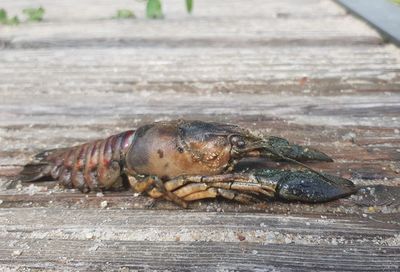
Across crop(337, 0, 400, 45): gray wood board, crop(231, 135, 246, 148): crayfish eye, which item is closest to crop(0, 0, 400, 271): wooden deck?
crop(337, 0, 400, 45): gray wood board

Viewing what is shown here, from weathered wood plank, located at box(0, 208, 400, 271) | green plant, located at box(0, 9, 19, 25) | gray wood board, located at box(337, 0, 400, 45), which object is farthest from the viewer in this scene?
green plant, located at box(0, 9, 19, 25)

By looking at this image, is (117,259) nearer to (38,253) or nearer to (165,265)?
(165,265)

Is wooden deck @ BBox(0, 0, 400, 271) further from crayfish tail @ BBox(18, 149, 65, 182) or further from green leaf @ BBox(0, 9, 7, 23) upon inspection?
green leaf @ BBox(0, 9, 7, 23)

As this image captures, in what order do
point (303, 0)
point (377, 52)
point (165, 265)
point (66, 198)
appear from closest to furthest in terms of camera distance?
point (165, 265) → point (66, 198) → point (377, 52) → point (303, 0)

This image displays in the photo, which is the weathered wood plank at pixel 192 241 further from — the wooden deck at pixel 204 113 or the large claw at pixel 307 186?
the large claw at pixel 307 186

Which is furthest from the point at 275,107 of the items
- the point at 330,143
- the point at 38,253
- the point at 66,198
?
the point at 38,253

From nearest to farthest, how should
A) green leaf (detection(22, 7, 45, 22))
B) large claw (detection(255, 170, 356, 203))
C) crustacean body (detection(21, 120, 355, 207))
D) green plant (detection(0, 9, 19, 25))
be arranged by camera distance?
large claw (detection(255, 170, 356, 203)) → crustacean body (detection(21, 120, 355, 207)) → green plant (detection(0, 9, 19, 25)) → green leaf (detection(22, 7, 45, 22))
